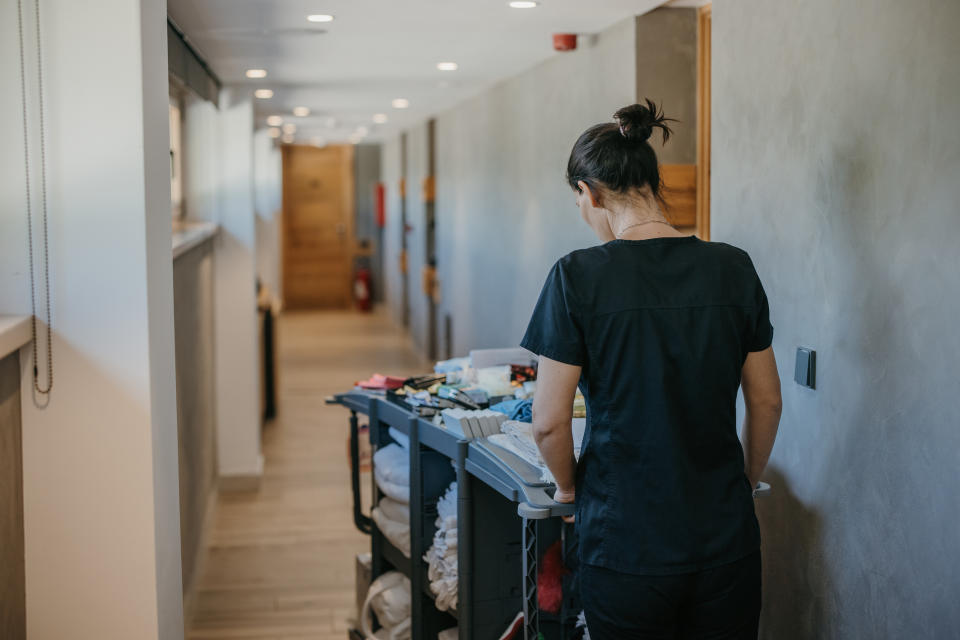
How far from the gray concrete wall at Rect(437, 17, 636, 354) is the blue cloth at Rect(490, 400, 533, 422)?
1864 millimetres

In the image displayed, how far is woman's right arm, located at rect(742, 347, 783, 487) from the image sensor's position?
221cm

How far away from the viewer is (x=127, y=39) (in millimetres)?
2463

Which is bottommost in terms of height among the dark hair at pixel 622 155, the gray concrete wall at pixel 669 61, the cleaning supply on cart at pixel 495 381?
the cleaning supply on cart at pixel 495 381

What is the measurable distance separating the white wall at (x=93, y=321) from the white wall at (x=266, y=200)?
6727 mm

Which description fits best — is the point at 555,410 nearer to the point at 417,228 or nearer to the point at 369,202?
the point at 417,228

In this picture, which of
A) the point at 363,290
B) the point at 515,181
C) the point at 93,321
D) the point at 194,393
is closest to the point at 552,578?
the point at 93,321

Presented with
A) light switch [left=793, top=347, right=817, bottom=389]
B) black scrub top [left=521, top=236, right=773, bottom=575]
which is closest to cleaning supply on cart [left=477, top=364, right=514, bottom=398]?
light switch [left=793, top=347, right=817, bottom=389]

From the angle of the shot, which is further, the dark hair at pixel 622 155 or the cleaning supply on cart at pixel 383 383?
the cleaning supply on cart at pixel 383 383

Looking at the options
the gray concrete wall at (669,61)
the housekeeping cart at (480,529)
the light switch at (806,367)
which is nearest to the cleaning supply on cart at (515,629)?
the housekeeping cart at (480,529)

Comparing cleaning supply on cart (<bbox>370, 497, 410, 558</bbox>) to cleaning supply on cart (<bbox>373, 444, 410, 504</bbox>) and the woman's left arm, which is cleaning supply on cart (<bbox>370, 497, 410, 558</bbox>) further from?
the woman's left arm

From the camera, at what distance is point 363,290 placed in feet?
55.1

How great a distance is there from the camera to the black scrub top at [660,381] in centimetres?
205

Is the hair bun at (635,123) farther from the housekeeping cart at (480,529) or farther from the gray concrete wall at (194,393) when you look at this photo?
the gray concrete wall at (194,393)

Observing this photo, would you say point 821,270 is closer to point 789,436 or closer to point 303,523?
point 789,436
